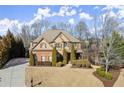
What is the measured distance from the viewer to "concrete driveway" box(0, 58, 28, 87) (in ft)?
35.5

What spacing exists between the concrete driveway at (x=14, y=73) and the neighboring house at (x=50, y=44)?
452 mm

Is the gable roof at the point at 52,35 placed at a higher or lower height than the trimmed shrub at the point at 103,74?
higher

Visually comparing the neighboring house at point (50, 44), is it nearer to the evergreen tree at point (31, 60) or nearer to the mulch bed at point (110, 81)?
the evergreen tree at point (31, 60)

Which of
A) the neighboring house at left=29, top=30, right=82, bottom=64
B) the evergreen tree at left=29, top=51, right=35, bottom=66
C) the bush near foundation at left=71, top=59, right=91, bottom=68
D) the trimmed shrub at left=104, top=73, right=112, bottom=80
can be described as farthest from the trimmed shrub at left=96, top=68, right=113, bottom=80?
the evergreen tree at left=29, top=51, right=35, bottom=66

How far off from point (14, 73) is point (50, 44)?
4.40 ft

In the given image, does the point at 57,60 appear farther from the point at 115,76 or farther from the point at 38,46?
the point at 115,76

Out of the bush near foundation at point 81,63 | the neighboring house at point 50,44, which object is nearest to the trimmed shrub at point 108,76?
the bush near foundation at point 81,63

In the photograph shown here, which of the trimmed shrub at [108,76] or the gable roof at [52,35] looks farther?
the gable roof at [52,35]

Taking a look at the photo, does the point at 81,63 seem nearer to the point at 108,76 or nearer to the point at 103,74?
the point at 103,74

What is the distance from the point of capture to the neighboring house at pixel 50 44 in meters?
11.0

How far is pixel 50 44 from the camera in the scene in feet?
36.7

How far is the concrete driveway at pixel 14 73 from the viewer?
10812mm

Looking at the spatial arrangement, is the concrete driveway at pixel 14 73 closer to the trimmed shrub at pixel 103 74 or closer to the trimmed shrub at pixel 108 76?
the trimmed shrub at pixel 103 74

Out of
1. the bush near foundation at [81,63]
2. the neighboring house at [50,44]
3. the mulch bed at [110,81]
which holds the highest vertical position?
the neighboring house at [50,44]
